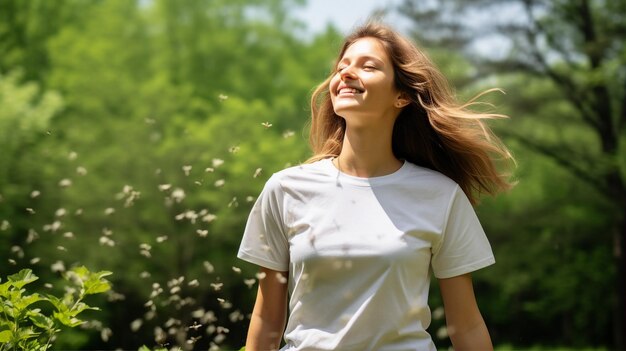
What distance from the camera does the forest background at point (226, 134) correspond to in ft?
68.6

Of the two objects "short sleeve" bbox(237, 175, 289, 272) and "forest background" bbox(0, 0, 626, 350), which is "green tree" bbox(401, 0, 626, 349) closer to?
"forest background" bbox(0, 0, 626, 350)

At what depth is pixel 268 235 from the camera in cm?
294

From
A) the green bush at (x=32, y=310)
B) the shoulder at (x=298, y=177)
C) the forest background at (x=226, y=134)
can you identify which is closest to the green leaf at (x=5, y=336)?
the green bush at (x=32, y=310)

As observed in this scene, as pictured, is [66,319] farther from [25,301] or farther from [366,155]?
[366,155]

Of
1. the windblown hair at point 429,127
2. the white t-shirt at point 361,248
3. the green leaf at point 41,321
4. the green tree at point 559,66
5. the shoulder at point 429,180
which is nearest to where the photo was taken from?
the white t-shirt at point 361,248

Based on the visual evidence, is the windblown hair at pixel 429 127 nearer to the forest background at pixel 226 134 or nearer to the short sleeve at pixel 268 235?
the short sleeve at pixel 268 235

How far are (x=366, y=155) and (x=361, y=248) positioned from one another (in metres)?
0.42

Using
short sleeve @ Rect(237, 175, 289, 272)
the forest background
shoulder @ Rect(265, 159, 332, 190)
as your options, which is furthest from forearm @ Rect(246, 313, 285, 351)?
the forest background

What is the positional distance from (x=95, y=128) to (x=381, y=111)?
876 inches

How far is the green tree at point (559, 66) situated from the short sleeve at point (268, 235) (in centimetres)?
1821

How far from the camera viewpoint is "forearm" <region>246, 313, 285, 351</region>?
291cm

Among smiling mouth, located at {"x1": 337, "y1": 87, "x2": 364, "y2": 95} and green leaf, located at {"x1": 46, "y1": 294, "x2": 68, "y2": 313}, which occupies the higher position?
smiling mouth, located at {"x1": 337, "y1": 87, "x2": 364, "y2": 95}

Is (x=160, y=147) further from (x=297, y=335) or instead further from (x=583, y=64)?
(x=297, y=335)

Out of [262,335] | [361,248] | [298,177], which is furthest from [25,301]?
[361,248]
